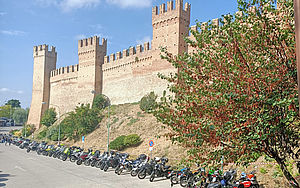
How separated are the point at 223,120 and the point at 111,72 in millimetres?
34699

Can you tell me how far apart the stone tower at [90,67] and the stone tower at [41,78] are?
33.0 ft

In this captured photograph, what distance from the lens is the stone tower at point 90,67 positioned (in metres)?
41.2

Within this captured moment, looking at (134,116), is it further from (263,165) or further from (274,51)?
(274,51)

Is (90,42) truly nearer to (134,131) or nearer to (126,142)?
(134,131)

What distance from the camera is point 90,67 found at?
4184 cm

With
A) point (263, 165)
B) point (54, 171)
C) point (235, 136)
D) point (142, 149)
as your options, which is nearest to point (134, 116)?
point (142, 149)

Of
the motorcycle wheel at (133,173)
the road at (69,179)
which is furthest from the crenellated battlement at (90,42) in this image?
the motorcycle wheel at (133,173)

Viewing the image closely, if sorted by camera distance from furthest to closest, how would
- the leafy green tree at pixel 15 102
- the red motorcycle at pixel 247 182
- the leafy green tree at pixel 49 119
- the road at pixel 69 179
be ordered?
the leafy green tree at pixel 15 102 < the leafy green tree at pixel 49 119 < the road at pixel 69 179 < the red motorcycle at pixel 247 182

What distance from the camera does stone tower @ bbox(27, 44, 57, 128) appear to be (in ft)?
166

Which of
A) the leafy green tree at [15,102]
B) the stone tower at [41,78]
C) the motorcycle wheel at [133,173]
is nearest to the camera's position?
the motorcycle wheel at [133,173]

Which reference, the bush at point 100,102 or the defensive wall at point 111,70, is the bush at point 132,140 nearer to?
the defensive wall at point 111,70

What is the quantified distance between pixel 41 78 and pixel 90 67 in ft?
45.1

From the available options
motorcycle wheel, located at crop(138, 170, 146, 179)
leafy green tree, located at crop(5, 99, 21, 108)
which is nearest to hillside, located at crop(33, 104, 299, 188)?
motorcycle wheel, located at crop(138, 170, 146, 179)

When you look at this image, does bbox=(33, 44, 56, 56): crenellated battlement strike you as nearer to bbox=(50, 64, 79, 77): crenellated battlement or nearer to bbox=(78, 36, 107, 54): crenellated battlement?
bbox=(50, 64, 79, 77): crenellated battlement
